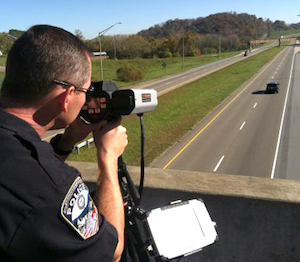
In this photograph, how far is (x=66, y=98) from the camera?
150cm

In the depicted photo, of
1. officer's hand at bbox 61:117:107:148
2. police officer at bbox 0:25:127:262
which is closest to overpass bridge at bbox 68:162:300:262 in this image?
officer's hand at bbox 61:117:107:148

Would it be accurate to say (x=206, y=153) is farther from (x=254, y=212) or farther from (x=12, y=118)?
(x=12, y=118)

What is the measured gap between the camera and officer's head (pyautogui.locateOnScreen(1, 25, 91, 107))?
139cm

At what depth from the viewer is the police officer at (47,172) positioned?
3.86 feet

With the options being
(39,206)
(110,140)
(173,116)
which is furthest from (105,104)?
(173,116)

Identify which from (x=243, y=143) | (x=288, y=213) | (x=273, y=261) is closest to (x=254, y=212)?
(x=288, y=213)

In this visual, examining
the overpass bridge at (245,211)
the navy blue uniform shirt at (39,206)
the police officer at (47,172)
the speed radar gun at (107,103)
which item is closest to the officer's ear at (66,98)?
the police officer at (47,172)

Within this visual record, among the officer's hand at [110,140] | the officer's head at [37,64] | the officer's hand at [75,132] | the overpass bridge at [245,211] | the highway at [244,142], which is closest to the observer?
the officer's head at [37,64]

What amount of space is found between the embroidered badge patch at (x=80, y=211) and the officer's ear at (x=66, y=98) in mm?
356

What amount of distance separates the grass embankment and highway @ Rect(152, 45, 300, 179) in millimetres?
1085

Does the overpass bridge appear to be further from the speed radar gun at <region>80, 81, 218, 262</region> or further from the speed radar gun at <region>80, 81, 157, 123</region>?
the speed radar gun at <region>80, 81, 157, 123</region>

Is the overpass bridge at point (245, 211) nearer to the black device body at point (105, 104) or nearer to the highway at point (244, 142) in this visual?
the black device body at point (105, 104)

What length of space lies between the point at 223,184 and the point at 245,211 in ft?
0.98

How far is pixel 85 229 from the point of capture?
1285 mm
